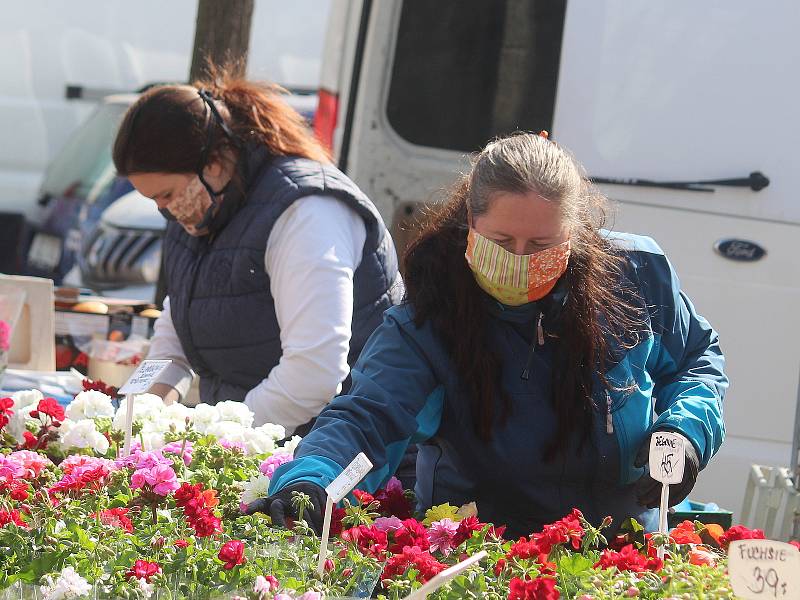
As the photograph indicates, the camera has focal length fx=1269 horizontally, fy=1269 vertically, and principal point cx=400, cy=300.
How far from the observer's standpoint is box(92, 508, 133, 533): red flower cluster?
1.97 meters

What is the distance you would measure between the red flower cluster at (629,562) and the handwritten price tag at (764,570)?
20cm

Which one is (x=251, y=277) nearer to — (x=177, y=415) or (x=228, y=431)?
(x=177, y=415)

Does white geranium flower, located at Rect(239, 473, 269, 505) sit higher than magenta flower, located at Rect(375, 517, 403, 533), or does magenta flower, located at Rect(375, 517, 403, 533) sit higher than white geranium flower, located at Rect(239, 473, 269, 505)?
magenta flower, located at Rect(375, 517, 403, 533)

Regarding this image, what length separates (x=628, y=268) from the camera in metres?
2.50

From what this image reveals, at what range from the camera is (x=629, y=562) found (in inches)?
70.7

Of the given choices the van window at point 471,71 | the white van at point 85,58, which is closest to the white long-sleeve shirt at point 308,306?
the van window at point 471,71

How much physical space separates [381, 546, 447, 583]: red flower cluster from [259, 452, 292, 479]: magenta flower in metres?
0.58

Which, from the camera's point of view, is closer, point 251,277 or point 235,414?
point 235,414

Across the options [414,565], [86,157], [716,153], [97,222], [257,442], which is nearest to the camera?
[414,565]

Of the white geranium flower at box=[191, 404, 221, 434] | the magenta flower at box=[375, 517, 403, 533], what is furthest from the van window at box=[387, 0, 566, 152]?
the magenta flower at box=[375, 517, 403, 533]

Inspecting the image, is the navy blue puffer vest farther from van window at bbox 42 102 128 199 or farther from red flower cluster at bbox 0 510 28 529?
van window at bbox 42 102 128 199

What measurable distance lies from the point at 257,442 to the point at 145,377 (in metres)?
0.27

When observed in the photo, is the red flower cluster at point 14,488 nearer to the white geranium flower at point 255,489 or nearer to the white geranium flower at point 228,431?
the white geranium flower at point 255,489

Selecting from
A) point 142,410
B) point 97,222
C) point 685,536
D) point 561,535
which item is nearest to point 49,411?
point 142,410
